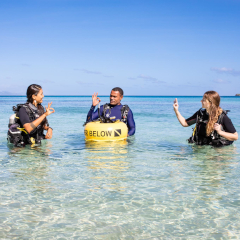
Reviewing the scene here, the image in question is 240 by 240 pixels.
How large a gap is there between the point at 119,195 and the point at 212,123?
3397mm

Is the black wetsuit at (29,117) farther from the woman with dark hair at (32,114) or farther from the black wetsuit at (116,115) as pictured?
the black wetsuit at (116,115)

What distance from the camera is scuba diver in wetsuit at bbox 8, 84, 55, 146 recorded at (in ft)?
21.4

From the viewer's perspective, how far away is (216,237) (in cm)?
306

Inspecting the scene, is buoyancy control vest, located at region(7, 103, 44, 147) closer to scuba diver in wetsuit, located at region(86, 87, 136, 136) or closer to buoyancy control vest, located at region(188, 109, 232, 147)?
scuba diver in wetsuit, located at region(86, 87, 136, 136)

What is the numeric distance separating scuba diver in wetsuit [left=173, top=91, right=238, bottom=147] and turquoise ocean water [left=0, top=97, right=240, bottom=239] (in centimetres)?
48

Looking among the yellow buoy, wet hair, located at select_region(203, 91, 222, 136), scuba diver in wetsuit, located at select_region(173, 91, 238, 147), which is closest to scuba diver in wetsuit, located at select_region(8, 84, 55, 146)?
the yellow buoy

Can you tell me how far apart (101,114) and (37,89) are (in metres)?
2.25

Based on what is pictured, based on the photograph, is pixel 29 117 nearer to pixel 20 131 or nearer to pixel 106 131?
pixel 20 131

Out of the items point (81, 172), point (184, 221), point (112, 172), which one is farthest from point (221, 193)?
point (81, 172)

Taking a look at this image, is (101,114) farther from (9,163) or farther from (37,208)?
(37,208)

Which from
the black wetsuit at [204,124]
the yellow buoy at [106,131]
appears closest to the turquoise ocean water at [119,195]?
the black wetsuit at [204,124]

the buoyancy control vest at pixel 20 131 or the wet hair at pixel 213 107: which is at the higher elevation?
the wet hair at pixel 213 107

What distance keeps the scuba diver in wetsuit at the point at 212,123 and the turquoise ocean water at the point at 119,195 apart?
1.58 ft

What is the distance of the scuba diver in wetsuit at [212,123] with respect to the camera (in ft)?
21.5
